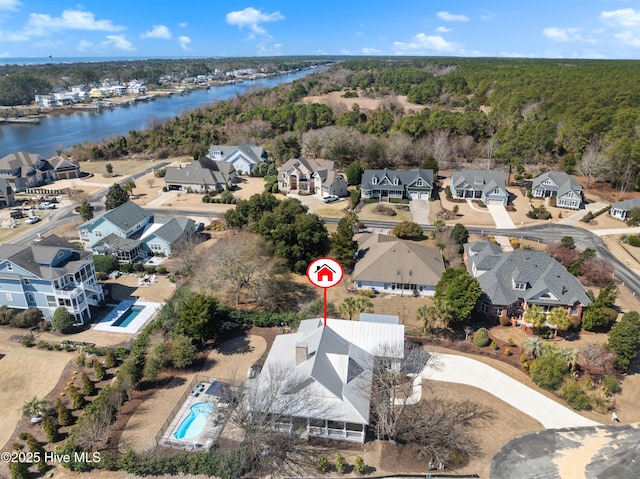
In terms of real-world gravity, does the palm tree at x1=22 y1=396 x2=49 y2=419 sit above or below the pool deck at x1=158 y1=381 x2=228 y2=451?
above

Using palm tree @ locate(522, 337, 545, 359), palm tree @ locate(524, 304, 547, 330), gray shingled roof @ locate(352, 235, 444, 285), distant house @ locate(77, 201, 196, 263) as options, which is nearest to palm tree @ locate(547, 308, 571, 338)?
palm tree @ locate(524, 304, 547, 330)

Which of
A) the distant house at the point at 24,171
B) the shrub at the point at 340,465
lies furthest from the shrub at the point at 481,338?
the distant house at the point at 24,171

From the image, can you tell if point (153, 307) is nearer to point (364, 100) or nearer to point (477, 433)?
point (477, 433)

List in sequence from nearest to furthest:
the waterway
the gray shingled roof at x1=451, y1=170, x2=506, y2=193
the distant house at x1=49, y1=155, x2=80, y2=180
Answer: the gray shingled roof at x1=451, y1=170, x2=506, y2=193
the distant house at x1=49, y1=155, x2=80, y2=180
the waterway

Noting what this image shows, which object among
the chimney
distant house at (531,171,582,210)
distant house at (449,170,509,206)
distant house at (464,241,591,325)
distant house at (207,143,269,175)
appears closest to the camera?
the chimney

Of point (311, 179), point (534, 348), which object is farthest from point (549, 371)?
point (311, 179)

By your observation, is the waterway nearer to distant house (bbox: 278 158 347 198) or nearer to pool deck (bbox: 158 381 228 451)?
distant house (bbox: 278 158 347 198)

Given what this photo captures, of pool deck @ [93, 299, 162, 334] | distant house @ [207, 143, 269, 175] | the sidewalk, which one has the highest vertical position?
→ distant house @ [207, 143, 269, 175]

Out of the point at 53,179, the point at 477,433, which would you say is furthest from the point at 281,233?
the point at 53,179
